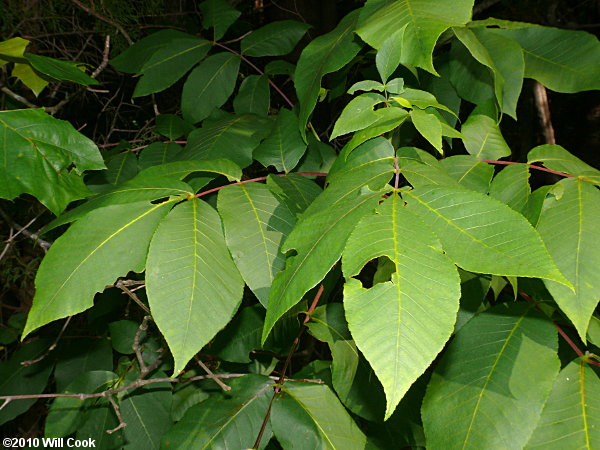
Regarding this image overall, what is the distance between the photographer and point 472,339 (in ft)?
3.01

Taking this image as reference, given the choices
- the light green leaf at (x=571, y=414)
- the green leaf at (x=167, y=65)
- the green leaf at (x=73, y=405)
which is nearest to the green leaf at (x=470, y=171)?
the light green leaf at (x=571, y=414)

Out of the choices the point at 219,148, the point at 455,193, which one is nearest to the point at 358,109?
the point at 455,193

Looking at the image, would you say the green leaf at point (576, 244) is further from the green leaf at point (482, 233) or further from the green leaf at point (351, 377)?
the green leaf at point (351, 377)

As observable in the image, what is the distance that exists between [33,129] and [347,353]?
825 mm

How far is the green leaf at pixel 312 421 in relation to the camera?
951 mm

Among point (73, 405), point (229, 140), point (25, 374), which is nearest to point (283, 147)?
point (229, 140)

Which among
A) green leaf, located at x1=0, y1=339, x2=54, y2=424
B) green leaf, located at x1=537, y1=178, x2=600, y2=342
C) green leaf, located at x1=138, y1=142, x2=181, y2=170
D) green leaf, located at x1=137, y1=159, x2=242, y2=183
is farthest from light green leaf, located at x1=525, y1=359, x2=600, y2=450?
green leaf, located at x1=0, y1=339, x2=54, y2=424

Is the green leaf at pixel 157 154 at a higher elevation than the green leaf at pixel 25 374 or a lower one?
higher

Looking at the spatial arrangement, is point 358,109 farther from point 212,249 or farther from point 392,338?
point 392,338

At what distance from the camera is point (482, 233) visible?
65cm

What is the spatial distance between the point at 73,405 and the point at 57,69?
0.83 meters

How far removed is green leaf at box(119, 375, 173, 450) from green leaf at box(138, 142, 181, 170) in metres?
0.59

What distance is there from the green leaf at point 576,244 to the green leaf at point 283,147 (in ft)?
1.74

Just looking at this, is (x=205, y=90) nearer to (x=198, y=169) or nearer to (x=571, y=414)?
(x=198, y=169)
